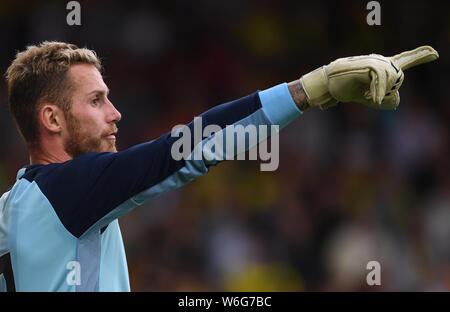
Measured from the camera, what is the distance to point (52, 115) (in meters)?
2.66

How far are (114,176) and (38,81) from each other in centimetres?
54

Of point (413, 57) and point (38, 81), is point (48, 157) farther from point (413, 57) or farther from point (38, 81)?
point (413, 57)

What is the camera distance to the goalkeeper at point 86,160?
240 cm

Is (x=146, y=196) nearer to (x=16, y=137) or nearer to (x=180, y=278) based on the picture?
(x=180, y=278)

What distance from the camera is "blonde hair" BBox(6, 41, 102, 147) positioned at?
266 centimetres

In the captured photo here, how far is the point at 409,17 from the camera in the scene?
845 centimetres

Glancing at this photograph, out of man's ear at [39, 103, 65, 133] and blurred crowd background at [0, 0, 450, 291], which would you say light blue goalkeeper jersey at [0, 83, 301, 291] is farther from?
blurred crowd background at [0, 0, 450, 291]

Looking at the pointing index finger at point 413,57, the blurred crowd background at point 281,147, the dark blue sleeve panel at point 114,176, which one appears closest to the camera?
the dark blue sleeve panel at point 114,176

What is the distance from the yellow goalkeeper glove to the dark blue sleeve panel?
0.21m

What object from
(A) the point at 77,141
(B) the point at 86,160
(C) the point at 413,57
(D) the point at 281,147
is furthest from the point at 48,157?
(D) the point at 281,147

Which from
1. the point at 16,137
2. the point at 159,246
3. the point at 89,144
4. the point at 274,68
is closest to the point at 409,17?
the point at 274,68

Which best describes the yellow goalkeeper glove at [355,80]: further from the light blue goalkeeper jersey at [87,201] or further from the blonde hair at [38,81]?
the blonde hair at [38,81]

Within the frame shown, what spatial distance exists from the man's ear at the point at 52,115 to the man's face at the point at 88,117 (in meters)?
0.03

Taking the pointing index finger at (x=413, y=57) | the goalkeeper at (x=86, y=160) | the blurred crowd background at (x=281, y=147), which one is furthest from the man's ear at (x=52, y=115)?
the blurred crowd background at (x=281, y=147)
